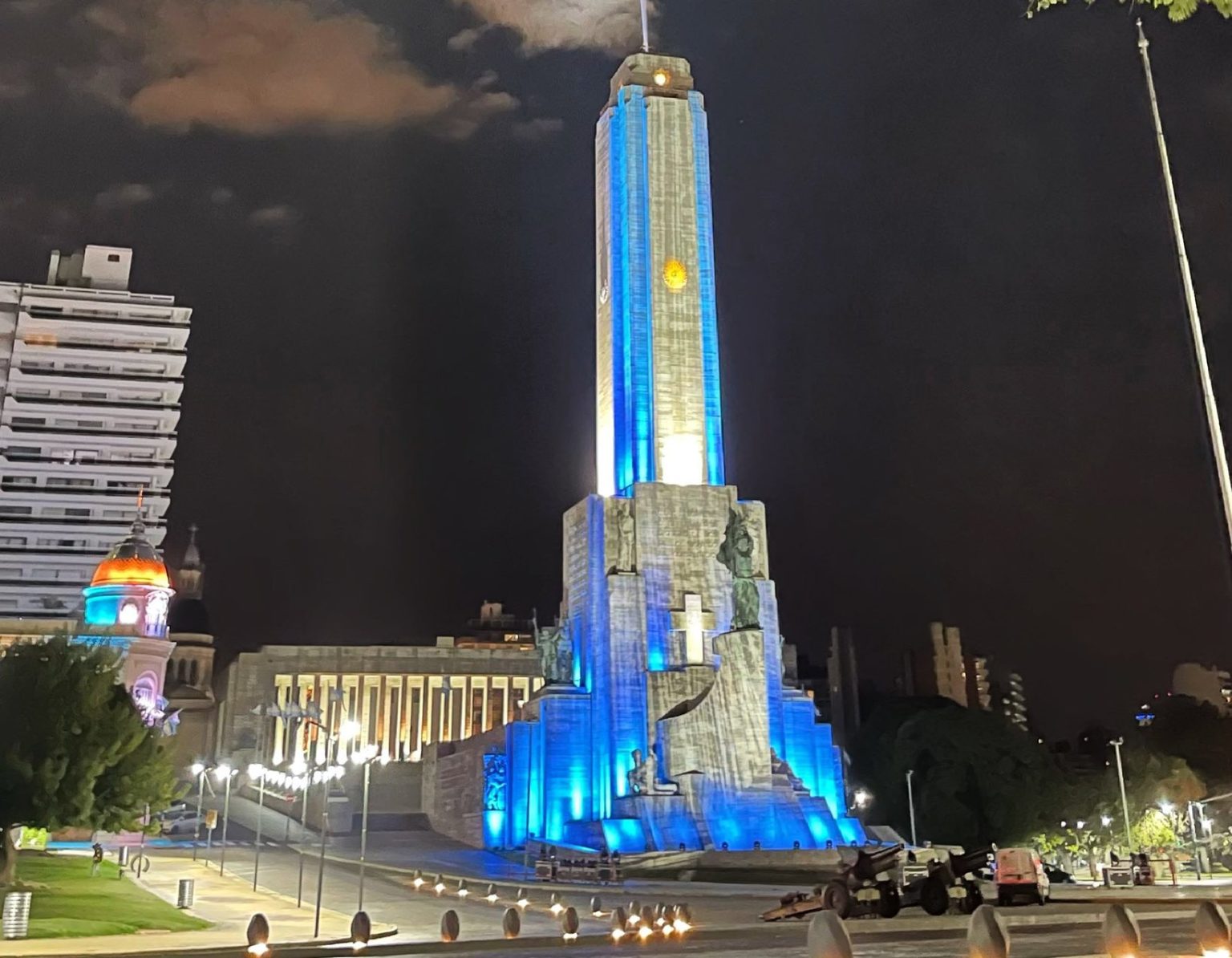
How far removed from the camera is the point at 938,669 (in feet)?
321

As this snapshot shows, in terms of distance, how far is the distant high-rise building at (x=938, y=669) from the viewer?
97562 mm

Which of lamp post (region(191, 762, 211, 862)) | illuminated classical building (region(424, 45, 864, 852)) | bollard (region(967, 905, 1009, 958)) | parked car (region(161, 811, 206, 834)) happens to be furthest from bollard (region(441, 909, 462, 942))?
parked car (region(161, 811, 206, 834))

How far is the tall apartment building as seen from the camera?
83375 mm

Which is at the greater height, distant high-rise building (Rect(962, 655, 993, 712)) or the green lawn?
distant high-rise building (Rect(962, 655, 993, 712))

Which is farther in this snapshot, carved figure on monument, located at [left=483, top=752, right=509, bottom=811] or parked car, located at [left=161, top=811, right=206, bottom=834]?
parked car, located at [left=161, top=811, right=206, bottom=834]

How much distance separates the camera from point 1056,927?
A: 61.2 feet

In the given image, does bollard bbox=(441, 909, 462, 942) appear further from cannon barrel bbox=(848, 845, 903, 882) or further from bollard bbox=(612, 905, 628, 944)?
cannon barrel bbox=(848, 845, 903, 882)

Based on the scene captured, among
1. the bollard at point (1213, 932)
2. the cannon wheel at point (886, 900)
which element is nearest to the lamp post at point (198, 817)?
the cannon wheel at point (886, 900)

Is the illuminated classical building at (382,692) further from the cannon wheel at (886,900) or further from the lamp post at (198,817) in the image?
the cannon wheel at (886,900)

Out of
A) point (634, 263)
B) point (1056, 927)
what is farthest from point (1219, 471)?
point (634, 263)

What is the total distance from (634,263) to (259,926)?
40372 mm

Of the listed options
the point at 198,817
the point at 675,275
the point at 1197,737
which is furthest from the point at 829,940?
the point at 1197,737

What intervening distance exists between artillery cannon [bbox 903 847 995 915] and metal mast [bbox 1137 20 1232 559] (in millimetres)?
8930

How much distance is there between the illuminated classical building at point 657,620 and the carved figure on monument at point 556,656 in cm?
9
